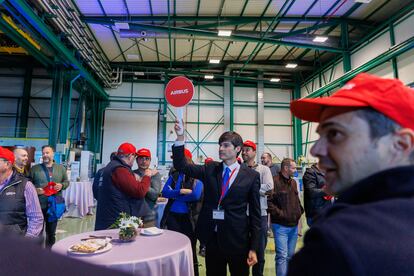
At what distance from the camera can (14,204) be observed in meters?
2.37

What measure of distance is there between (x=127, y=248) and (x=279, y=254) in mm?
1908

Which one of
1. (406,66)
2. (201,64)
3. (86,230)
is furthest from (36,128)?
(406,66)

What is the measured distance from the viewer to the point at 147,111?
45.2 feet

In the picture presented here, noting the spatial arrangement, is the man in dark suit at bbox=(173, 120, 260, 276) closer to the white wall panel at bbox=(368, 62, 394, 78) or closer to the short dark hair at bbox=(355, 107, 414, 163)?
the short dark hair at bbox=(355, 107, 414, 163)

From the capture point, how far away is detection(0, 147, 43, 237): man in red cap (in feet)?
7.68

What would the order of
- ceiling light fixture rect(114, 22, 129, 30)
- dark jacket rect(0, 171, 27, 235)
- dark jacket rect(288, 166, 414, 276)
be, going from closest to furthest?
dark jacket rect(288, 166, 414, 276) → dark jacket rect(0, 171, 27, 235) → ceiling light fixture rect(114, 22, 129, 30)

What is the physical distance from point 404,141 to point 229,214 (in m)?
1.69

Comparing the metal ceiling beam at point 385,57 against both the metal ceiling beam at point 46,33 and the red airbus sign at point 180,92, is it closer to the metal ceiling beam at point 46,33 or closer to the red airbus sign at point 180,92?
the red airbus sign at point 180,92

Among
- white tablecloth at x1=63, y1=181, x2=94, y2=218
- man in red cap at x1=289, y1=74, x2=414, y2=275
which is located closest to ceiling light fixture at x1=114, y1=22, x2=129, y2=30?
white tablecloth at x1=63, y1=181, x2=94, y2=218

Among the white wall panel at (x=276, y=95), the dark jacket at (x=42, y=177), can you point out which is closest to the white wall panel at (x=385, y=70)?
the white wall panel at (x=276, y=95)

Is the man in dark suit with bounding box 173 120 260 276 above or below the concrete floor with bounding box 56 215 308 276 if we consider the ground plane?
above

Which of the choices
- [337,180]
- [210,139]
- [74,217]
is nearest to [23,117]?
[74,217]

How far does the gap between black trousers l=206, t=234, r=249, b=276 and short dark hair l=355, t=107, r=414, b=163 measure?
1780 mm

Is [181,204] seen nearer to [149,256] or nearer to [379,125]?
[149,256]
